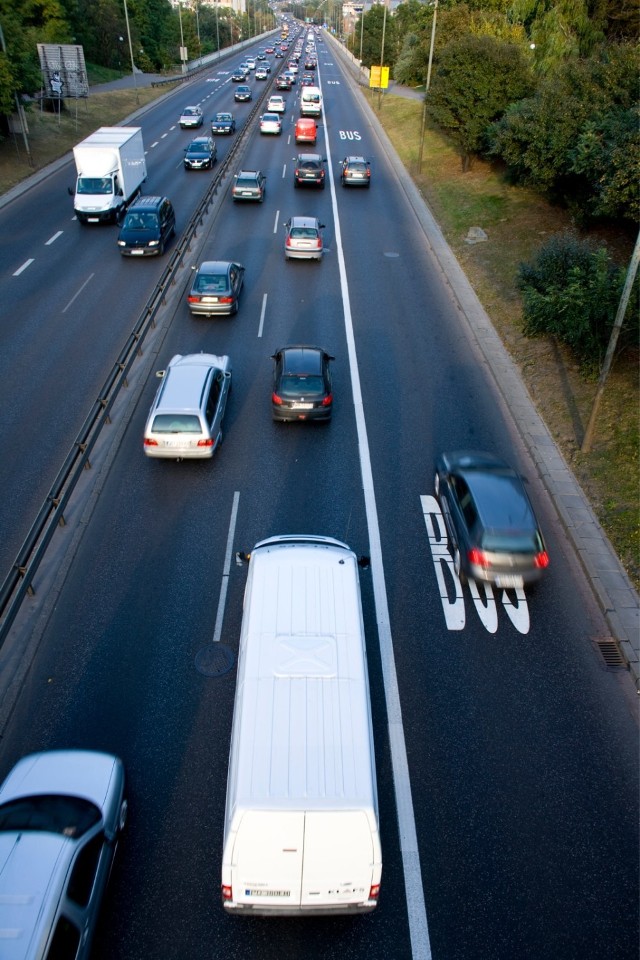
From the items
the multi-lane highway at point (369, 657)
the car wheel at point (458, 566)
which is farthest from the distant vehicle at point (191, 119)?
the car wheel at point (458, 566)

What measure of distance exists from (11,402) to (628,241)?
2306 cm

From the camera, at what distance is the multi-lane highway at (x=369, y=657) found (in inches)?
297

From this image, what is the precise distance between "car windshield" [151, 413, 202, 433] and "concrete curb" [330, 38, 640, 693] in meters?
8.41

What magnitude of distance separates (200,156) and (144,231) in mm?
16799

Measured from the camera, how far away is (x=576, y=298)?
686 inches

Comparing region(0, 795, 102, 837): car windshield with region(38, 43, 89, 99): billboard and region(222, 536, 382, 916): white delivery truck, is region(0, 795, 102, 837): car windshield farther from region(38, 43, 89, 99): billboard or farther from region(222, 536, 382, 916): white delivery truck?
region(38, 43, 89, 99): billboard

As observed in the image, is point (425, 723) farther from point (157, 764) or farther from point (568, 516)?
point (568, 516)

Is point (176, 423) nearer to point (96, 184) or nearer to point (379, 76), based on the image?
point (96, 184)

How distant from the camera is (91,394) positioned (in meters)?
17.6

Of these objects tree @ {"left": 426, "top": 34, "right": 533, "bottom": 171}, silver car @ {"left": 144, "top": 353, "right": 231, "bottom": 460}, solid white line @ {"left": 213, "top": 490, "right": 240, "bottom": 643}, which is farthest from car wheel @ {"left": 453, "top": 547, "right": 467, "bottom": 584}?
tree @ {"left": 426, "top": 34, "right": 533, "bottom": 171}

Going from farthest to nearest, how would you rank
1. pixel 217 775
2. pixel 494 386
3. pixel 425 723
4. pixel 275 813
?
pixel 494 386, pixel 425 723, pixel 217 775, pixel 275 813

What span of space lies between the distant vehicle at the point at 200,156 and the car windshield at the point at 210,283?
2275 centimetres

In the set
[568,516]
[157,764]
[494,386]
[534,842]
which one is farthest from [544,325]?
[157,764]

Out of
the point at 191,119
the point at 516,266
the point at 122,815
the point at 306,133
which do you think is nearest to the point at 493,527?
the point at 122,815
